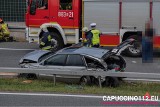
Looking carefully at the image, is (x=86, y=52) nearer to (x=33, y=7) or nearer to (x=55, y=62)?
(x=55, y=62)

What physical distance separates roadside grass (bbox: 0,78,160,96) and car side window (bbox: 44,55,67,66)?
561 mm

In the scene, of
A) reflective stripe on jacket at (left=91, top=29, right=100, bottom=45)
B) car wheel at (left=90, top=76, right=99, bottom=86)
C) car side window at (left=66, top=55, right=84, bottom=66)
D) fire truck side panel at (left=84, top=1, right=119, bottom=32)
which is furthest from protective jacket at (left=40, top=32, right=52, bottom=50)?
car wheel at (left=90, top=76, right=99, bottom=86)

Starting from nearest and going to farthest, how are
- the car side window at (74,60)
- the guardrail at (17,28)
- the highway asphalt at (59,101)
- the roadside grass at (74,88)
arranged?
the highway asphalt at (59,101)
the roadside grass at (74,88)
the car side window at (74,60)
the guardrail at (17,28)

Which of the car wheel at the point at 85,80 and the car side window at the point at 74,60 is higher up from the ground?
the car side window at the point at 74,60

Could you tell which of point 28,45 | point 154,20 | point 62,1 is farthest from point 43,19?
point 154,20

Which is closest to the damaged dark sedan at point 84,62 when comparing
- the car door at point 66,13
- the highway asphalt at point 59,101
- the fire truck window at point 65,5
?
the highway asphalt at point 59,101

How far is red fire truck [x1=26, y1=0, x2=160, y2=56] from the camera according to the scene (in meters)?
17.2

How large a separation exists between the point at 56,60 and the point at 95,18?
20.0 ft

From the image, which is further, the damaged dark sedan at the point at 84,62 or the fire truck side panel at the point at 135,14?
the fire truck side panel at the point at 135,14

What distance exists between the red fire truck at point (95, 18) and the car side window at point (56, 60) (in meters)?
5.65

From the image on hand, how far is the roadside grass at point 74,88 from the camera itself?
34.7 ft

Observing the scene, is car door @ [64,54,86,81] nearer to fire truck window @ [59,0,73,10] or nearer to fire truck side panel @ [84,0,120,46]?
fire truck side panel @ [84,0,120,46]

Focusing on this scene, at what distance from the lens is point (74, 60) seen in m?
11.9

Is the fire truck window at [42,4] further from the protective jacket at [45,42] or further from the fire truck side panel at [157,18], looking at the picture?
the fire truck side panel at [157,18]
